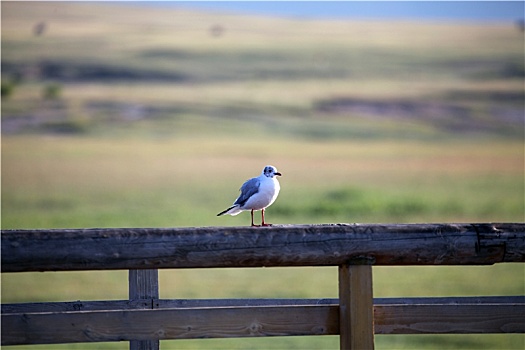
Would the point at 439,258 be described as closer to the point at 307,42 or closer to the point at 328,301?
the point at 328,301

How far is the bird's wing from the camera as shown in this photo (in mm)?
6412

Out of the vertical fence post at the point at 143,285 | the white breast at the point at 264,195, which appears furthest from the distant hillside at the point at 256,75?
the vertical fence post at the point at 143,285

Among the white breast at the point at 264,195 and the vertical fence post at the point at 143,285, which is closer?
the vertical fence post at the point at 143,285

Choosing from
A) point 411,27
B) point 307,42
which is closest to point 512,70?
point 307,42

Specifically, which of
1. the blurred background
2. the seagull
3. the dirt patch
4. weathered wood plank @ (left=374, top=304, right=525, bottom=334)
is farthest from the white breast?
the dirt patch

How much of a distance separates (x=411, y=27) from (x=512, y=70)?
3274 centimetres

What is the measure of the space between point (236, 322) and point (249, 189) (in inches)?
93.4

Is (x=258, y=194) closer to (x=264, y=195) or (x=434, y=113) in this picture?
(x=264, y=195)

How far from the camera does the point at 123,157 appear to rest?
56.8m

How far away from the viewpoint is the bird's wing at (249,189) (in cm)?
641

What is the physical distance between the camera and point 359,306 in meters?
4.11

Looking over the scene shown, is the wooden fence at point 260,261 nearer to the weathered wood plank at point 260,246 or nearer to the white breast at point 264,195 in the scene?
the weathered wood plank at point 260,246

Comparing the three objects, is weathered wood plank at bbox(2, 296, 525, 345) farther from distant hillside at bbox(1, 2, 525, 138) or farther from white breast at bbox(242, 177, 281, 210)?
distant hillside at bbox(1, 2, 525, 138)

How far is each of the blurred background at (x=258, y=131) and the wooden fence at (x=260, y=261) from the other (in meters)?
8.41
